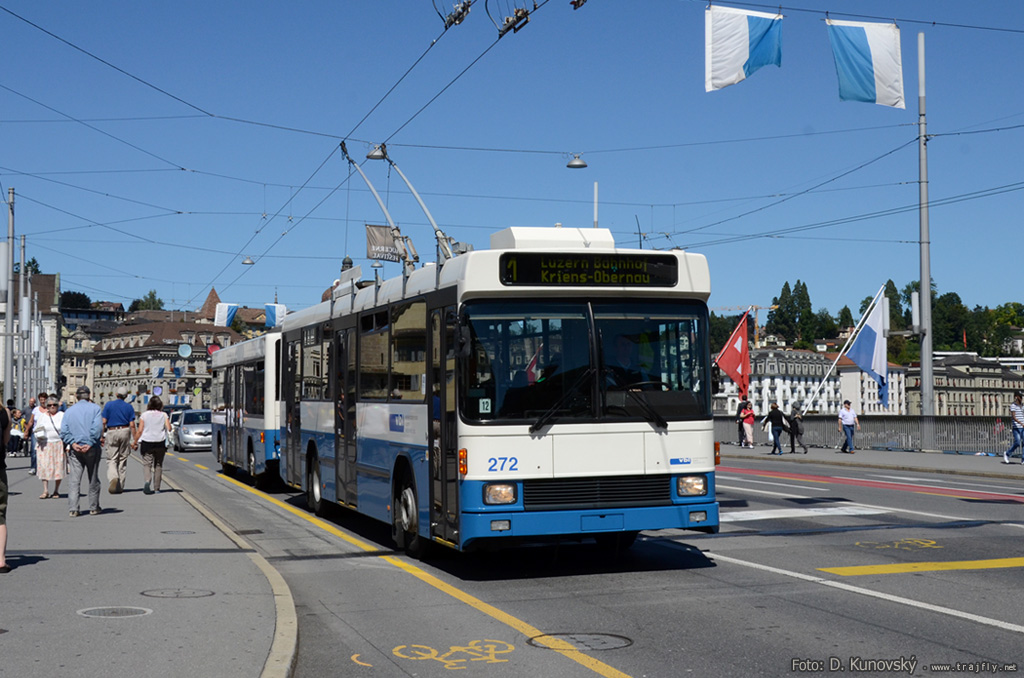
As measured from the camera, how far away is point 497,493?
10.6m

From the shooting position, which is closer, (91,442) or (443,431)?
(443,431)

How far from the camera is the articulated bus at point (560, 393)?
10.7 meters

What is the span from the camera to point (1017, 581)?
10.2 meters

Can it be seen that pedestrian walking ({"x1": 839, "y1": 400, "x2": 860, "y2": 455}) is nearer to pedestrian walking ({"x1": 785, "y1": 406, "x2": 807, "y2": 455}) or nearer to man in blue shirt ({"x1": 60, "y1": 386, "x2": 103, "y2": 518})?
pedestrian walking ({"x1": 785, "y1": 406, "x2": 807, "y2": 455})

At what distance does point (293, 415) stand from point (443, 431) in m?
8.36

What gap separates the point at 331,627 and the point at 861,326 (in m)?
31.7

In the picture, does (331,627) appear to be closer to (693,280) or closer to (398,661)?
(398,661)

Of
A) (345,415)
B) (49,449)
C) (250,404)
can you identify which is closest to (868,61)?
(250,404)

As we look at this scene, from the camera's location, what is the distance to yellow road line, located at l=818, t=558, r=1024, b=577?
427 inches

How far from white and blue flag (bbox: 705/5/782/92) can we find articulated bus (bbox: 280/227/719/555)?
8986 mm

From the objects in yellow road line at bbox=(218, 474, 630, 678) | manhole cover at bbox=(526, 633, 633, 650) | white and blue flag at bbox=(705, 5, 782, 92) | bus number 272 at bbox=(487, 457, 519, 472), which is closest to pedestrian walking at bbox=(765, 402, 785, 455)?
white and blue flag at bbox=(705, 5, 782, 92)

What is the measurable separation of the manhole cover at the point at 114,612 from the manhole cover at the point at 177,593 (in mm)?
614

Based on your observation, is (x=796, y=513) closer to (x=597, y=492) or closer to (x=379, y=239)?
(x=597, y=492)

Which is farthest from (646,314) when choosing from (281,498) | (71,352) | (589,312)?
(71,352)
